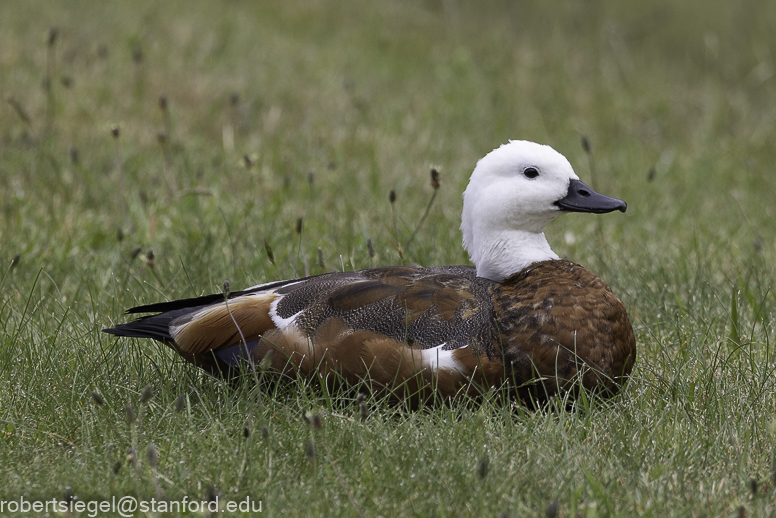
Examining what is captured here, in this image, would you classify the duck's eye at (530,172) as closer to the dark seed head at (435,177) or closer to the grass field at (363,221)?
the dark seed head at (435,177)

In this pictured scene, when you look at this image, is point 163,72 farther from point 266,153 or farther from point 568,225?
point 568,225

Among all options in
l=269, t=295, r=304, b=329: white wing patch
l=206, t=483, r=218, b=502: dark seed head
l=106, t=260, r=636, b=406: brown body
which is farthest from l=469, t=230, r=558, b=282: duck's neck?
l=206, t=483, r=218, b=502: dark seed head

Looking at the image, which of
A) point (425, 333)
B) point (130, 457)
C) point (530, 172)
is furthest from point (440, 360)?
point (130, 457)

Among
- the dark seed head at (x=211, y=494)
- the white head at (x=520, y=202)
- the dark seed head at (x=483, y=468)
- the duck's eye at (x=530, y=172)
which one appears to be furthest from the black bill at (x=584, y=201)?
the dark seed head at (x=211, y=494)

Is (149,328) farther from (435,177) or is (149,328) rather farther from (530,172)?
(530,172)

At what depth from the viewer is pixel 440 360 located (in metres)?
3.14

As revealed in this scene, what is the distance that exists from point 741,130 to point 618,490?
273 inches

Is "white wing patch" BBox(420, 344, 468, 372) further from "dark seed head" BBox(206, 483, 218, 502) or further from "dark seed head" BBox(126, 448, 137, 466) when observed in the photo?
"dark seed head" BBox(126, 448, 137, 466)

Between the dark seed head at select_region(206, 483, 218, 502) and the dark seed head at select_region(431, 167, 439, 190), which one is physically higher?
the dark seed head at select_region(431, 167, 439, 190)

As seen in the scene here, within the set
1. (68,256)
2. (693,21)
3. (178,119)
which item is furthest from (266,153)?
(693,21)

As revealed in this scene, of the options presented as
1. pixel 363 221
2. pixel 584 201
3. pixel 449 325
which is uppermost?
pixel 584 201

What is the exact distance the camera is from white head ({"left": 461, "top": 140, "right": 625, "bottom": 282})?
3.62 metres

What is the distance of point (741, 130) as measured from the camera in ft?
28.2

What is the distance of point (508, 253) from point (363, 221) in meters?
1.77
